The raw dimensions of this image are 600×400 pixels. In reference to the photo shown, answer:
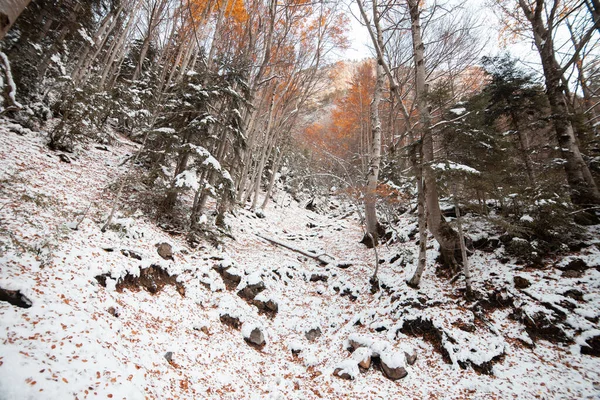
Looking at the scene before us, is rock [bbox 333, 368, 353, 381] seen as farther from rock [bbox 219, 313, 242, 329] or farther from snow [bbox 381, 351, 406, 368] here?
rock [bbox 219, 313, 242, 329]

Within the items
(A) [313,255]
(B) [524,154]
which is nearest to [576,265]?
(B) [524,154]

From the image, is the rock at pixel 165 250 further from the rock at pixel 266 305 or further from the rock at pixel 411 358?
the rock at pixel 411 358

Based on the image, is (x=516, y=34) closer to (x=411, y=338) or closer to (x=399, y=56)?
(x=399, y=56)

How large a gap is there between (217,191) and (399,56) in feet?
34.4

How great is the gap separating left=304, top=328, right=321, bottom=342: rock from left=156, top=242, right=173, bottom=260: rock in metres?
3.72

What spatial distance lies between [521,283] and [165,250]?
808 centimetres

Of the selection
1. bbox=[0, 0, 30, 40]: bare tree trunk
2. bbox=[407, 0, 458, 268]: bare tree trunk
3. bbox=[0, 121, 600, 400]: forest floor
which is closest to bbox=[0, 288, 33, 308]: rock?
bbox=[0, 121, 600, 400]: forest floor

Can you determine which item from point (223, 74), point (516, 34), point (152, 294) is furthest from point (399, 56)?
point (152, 294)

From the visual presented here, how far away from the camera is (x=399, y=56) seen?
11.2 metres

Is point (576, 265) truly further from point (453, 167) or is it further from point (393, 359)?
point (393, 359)

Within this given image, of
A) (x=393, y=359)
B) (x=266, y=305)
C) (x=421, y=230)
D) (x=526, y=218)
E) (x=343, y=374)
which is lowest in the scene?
(x=343, y=374)

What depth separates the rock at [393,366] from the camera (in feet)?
14.4

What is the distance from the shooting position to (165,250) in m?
5.68

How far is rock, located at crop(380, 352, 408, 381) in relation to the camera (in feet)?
14.4
